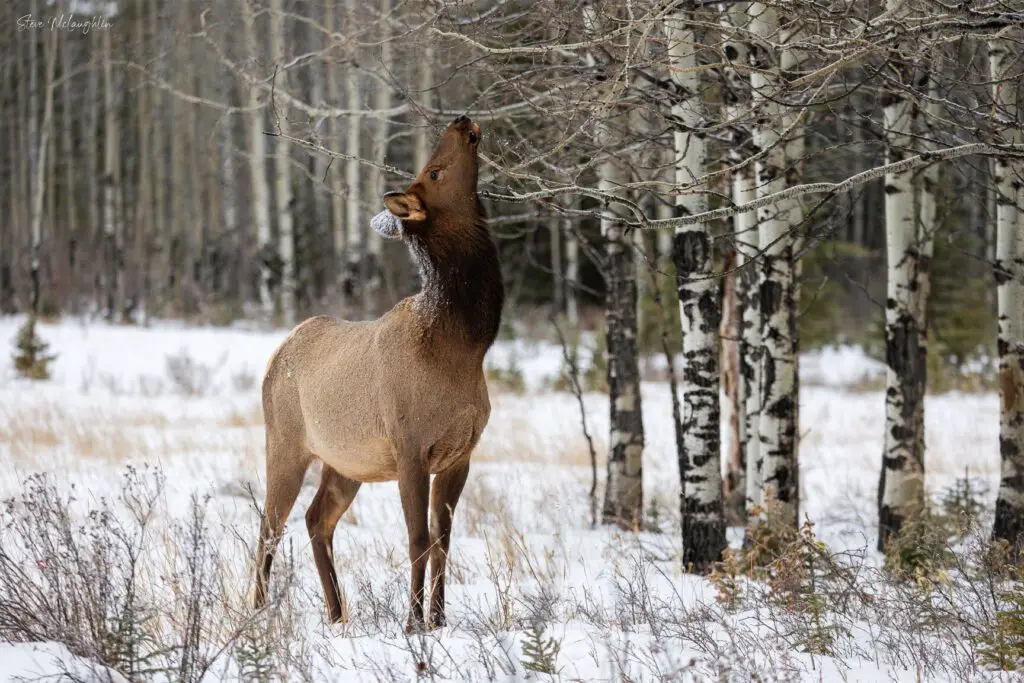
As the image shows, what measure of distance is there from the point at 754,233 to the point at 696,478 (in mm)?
2144

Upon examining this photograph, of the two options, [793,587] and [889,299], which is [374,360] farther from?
[889,299]

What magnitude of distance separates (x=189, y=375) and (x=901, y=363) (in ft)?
37.7

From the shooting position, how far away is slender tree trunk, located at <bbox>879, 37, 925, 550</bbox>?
22.1ft

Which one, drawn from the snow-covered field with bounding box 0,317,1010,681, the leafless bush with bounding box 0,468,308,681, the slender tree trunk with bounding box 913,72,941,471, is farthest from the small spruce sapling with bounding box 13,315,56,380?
the slender tree trunk with bounding box 913,72,941,471

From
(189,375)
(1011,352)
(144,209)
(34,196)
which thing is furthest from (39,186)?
(1011,352)

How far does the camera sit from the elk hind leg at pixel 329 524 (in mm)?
5004

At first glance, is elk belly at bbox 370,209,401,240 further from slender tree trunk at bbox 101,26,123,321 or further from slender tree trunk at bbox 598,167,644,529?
slender tree trunk at bbox 101,26,123,321

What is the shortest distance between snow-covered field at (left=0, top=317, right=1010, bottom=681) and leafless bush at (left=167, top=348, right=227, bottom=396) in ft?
0.15

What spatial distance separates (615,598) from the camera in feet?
16.2

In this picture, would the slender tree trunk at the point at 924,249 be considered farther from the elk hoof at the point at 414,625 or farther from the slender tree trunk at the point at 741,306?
the elk hoof at the point at 414,625

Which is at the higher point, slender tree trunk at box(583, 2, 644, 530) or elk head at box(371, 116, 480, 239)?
elk head at box(371, 116, 480, 239)

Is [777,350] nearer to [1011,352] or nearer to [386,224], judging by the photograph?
[1011,352]

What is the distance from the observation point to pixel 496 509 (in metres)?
7.28

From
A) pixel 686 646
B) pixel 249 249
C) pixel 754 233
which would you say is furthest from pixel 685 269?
pixel 249 249
